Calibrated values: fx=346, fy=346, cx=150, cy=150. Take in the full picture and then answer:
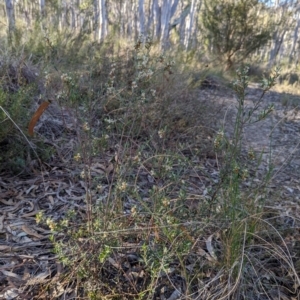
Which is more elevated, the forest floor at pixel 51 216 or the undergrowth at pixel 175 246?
the undergrowth at pixel 175 246

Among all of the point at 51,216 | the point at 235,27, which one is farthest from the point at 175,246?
the point at 235,27

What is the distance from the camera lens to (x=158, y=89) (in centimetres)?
362

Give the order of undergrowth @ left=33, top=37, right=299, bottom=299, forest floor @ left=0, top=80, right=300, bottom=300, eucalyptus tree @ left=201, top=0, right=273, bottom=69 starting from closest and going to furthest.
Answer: undergrowth @ left=33, top=37, right=299, bottom=299 → forest floor @ left=0, top=80, right=300, bottom=300 → eucalyptus tree @ left=201, top=0, right=273, bottom=69

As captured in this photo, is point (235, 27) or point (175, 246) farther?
point (235, 27)

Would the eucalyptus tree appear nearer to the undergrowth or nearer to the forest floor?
the forest floor

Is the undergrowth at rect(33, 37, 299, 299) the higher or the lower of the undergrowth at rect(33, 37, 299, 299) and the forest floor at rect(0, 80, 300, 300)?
the higher

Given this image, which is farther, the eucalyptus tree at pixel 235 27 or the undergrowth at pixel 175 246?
the eucalyptus tree at pixel 235 27

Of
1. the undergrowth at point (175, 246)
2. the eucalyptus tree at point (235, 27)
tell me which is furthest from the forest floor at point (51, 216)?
the eucalyptus tree at point (235, 27)

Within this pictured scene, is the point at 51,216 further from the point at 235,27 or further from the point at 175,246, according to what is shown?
the point at 235,27

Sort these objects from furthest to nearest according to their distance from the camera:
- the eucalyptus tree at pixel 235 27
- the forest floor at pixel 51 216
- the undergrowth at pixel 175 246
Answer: the eucalyptus tree at pixel 235 27, the forest floor at pixel 51 216, the undergrowth at pixel 175 246

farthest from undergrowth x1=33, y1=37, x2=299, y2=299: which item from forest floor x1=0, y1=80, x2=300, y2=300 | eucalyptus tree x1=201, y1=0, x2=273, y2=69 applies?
eucalyptus tree x1=201, y1=0, x2=273, y2=69

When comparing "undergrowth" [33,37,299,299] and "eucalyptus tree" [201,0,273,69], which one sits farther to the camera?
"eucalyptus tree" [201,0,273,69]

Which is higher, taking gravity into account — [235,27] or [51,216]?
[235,27]

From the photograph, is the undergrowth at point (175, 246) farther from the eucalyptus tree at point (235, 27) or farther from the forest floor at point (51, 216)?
the eucalyptus tree at point (235, 27)
